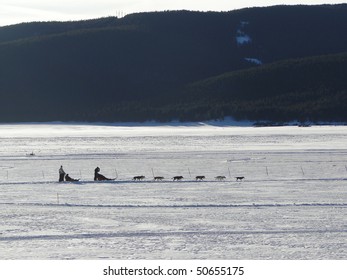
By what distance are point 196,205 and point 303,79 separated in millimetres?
140345

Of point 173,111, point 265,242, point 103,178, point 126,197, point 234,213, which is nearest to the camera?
point 265,242

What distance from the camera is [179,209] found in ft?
90.3

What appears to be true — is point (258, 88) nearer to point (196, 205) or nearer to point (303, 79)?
point (303, 79)

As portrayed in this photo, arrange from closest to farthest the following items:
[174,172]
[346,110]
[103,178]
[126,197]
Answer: [126,197], [103,178], [174,172], [346,110]

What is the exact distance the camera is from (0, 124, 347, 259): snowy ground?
2086cm

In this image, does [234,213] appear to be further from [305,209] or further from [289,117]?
[289,117]

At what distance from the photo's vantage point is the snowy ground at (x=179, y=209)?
2086 centimetres

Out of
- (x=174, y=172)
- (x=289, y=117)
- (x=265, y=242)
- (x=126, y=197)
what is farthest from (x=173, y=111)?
(x=265, y=242)

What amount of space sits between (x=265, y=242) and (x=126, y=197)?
34.6 feet

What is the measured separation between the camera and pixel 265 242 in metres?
21.5

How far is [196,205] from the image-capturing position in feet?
93.1

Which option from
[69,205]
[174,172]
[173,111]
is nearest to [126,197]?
[69,205]
